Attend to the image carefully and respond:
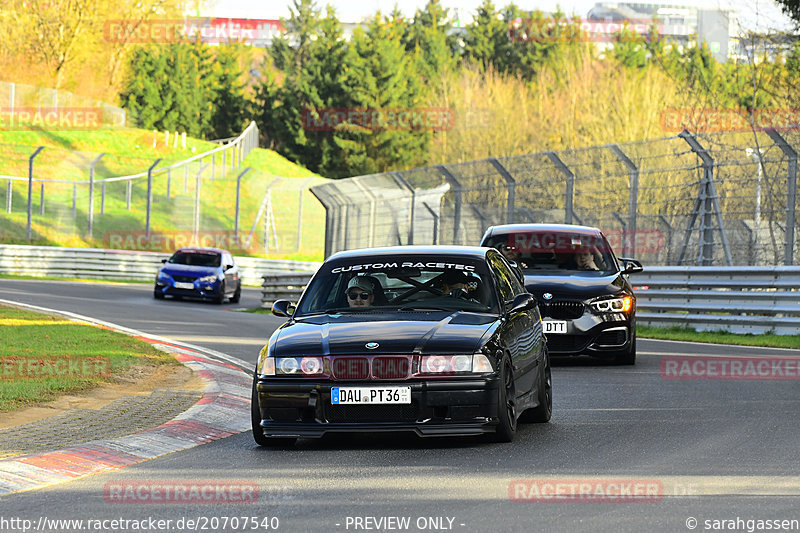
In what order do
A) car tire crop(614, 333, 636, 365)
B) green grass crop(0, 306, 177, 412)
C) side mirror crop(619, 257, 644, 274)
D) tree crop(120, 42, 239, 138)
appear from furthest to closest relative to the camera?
tree crop(120, 42, 239, 138) < side mirror crop(619, 257, 644, 274) < car tire crop(614, 333, 636, 365) < green grass crop(0, 306, 177, 412)

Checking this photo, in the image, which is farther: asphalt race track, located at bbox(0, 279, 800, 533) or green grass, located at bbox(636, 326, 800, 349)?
green grass, located at bbox(636, 326, 800, 349)

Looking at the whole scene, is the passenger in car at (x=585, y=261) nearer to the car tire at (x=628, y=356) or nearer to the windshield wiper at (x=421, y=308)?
the car tire at (x=628, y=356)

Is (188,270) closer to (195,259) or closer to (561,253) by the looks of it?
(195,259)

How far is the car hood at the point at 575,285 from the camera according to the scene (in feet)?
47.3

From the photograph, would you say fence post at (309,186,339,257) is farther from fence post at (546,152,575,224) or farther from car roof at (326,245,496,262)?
car roof at (326,245,496,262)

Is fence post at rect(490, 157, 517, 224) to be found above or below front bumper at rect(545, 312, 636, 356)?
above

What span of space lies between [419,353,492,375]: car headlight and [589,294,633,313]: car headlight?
20.8 feet

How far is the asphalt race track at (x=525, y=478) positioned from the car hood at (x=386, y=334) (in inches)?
26.4

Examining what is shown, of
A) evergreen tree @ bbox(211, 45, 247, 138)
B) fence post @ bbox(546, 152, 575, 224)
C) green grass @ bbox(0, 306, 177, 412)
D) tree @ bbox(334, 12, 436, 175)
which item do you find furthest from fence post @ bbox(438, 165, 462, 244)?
evergreen tree @ bbox(211, 45, 247, 138)

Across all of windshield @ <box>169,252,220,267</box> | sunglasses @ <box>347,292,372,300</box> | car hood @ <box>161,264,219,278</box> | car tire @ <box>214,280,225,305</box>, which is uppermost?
sunglasses @ <box>347,292,372,300</box>

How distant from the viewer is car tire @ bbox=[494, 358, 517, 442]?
836cm

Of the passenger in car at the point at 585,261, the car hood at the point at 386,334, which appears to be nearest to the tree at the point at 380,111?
the passenger in car at the point at 585,261

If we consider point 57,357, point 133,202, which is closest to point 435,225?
point 57,357

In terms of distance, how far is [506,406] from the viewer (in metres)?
8.49
